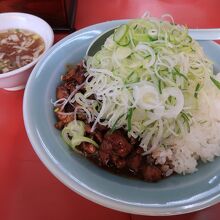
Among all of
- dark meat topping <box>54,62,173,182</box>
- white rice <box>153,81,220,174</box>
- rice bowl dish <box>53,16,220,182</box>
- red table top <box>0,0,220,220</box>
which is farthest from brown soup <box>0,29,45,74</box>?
white rice <box>153,81,220,174</box>

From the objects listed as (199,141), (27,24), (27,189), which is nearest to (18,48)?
(27,24)

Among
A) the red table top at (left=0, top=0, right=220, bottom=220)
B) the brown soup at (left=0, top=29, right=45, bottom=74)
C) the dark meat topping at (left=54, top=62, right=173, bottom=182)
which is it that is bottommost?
the red table top at (left=0, top=0, right=220, bottom=220)

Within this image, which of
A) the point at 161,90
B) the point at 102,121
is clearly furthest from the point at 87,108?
the point at 161,90

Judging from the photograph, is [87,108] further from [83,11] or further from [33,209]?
[83,11]

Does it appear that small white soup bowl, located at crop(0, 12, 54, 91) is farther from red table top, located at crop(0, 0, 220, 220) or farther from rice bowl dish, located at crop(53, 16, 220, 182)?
rice bowl dish, located at crop(53, 16, 220, 182)

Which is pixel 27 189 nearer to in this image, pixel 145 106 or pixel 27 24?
pixel 145 106
